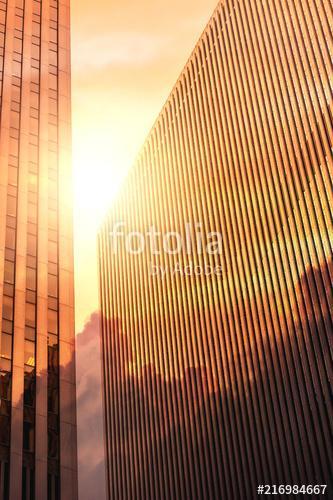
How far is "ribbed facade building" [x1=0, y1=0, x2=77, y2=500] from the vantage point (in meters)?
51.7

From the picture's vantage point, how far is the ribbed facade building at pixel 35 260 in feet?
170

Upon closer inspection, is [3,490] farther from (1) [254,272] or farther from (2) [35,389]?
(1) [254,272]
